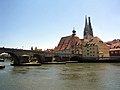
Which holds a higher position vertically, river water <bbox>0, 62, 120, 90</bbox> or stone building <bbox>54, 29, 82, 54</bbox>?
stone building <bbox>54, 29, 82, 54</bbox>

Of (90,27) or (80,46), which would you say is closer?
(80,46)

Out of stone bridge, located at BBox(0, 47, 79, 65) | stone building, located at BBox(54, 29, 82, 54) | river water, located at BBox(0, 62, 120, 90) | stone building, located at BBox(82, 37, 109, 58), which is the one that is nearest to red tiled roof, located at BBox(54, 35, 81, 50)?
stone building, located at BBox(54, 29, 82, 54)

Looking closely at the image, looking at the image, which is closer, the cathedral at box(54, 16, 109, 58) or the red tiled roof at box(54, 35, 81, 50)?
the cathedral at box(54, 16, 109, 58)

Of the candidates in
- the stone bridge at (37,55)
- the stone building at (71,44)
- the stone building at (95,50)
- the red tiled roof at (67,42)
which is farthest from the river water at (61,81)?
the red tiled roof at (67,42)

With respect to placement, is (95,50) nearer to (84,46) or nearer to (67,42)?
(84,46)

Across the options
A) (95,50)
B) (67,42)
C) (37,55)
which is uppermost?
(67,42)

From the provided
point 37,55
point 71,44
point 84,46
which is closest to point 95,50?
point 84,46

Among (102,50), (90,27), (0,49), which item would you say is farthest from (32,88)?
(90,27)

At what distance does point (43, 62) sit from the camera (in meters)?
117

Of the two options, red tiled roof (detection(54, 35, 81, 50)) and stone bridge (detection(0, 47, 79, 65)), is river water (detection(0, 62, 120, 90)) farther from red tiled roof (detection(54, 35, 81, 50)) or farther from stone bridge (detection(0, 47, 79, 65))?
red tiled roof (detection(54, 35, 81, 50))

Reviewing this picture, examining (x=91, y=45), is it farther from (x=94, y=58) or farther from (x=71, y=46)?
(x=71, y=46)

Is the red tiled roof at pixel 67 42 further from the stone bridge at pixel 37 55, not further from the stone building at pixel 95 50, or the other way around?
the stone bridge at pixel 37 55

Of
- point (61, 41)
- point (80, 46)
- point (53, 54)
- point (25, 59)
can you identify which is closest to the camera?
point (25, 59)

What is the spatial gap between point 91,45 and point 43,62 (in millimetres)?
41361
